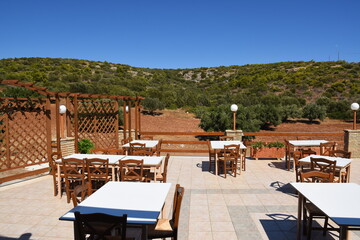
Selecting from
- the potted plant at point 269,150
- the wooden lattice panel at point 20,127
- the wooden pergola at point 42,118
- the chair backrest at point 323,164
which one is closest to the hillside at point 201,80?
the wooden pergola at point 42,118

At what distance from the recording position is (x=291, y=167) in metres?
7.61

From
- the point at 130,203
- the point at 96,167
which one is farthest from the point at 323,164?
the point at 96,167

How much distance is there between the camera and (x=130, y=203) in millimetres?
2723

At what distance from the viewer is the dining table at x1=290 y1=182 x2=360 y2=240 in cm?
233

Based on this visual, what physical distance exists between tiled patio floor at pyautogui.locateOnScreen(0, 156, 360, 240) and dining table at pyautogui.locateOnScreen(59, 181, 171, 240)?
88 centimetres

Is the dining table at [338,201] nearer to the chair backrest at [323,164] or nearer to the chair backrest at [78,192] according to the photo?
the chair backrest at [323,164]

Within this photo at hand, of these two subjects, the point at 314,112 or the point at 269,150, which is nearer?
the point at 269,150

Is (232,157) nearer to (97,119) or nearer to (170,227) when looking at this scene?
(170,227)

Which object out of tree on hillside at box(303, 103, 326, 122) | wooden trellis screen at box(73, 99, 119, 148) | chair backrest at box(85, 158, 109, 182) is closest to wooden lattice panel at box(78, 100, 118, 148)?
wooden trellis screen at box(73, 99, 119, 148)

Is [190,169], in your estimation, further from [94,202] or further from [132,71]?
[132,71]

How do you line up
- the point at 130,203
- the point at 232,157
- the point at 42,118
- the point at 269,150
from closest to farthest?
the point at 130,203, the point at 232,157, the point at 269,150, the point at 42,118

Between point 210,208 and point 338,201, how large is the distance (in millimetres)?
2104

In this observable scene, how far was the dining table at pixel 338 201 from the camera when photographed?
2334 mm

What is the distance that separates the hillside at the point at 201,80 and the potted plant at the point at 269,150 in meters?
16.1
